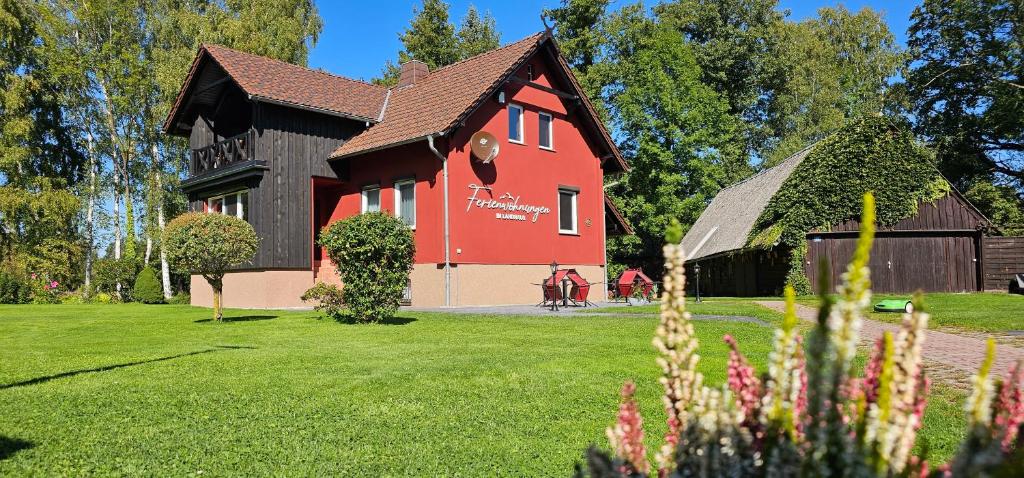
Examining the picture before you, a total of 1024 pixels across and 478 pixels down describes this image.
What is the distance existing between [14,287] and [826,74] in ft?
148

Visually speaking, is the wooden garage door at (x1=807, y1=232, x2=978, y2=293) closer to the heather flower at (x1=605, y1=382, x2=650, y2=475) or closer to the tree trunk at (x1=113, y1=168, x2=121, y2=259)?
the heather flower at (x1=605, y1=382, x2=650, y2=475)

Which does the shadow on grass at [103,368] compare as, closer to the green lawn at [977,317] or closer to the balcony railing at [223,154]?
the green lawn at [977,317]

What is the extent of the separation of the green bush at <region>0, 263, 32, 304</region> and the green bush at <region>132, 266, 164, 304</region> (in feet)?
13.5

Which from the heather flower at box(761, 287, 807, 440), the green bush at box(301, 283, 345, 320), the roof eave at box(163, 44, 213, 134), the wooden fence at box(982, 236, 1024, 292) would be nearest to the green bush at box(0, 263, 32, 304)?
the roof eave at box(163, 44, 213, 134)

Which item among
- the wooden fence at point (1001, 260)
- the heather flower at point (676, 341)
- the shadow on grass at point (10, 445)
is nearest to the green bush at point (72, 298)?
the shadow on grass at point (10, 445)

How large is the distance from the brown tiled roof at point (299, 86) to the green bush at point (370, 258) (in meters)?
8.77

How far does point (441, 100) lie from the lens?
786 inches

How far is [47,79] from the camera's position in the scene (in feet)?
99.5

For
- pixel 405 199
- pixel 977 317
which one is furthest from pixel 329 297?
pixel 977 317

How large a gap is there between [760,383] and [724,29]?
42.5 m

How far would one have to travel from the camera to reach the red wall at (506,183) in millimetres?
18422

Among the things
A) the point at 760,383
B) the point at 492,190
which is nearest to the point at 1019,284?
the point at 492,190

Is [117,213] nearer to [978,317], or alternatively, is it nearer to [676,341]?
[978,317]

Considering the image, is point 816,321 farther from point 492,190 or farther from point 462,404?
point 492,190
